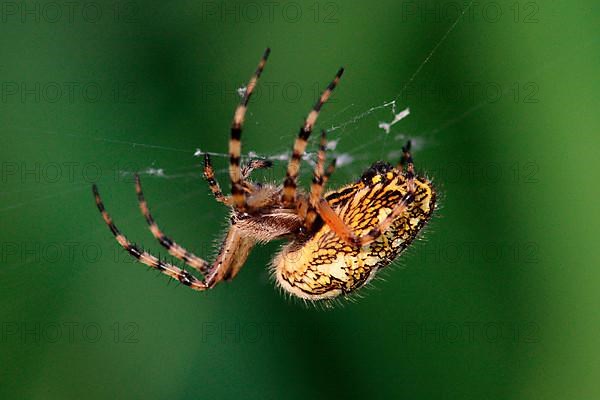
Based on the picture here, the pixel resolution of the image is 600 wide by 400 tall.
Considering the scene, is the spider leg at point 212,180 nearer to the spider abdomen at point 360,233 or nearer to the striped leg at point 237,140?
the striped leg at point 237,140

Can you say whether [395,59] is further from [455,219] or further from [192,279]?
[192,279]

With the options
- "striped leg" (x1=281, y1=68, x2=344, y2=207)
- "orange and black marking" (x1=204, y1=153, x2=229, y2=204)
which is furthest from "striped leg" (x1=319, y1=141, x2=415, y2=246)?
"orange and black marking" (x1=204, y1=153, x2=229, y2=204)

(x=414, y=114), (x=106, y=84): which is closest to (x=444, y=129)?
(x=414, y=114)

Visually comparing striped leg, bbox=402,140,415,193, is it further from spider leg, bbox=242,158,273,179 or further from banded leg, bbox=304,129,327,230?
spider leg, bbox=242,158,273,179

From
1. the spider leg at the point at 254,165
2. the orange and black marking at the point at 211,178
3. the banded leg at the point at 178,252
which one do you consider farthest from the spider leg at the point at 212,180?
the banded leg at the point at 178,252

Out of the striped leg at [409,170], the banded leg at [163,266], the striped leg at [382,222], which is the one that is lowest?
the banded leg at [163,266]

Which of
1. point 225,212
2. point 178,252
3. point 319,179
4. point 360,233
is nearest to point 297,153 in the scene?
point 319,179

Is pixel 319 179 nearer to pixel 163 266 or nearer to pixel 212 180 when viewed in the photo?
pixel 212 180
